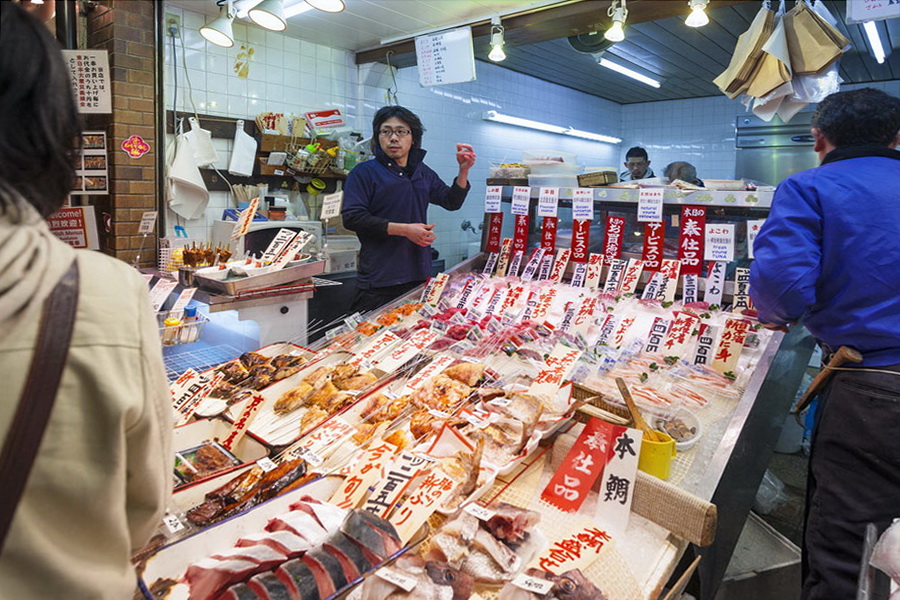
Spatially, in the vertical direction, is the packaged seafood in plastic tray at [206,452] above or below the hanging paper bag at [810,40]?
below

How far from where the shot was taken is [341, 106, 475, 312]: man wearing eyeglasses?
4.13 m

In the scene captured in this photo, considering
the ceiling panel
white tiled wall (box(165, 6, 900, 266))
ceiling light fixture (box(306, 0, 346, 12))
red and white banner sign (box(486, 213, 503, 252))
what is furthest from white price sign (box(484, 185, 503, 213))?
the ceiling panel

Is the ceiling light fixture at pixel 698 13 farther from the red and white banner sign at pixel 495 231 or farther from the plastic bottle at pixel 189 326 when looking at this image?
the plastic bottle at pixel 189 326

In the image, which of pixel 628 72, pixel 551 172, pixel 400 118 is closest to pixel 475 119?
pixel 628 72

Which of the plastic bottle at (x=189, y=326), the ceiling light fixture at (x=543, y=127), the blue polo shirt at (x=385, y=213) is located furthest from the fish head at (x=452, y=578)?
the ceiling light fixture at (x=543, y=127)

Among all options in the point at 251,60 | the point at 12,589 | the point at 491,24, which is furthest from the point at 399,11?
the point at 12,589

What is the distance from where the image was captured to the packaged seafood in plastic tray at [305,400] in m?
2.30

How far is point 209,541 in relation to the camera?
1.46 meters

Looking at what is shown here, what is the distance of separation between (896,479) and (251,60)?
6009 mm

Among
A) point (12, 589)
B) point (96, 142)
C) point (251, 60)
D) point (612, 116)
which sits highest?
point (612, 116)

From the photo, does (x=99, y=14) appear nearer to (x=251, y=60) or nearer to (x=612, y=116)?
(x=251, y=60)

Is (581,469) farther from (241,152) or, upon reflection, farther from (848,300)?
(241,152)

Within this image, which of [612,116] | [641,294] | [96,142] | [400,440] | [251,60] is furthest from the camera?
[612,116]

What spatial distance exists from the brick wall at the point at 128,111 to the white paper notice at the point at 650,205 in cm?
429
